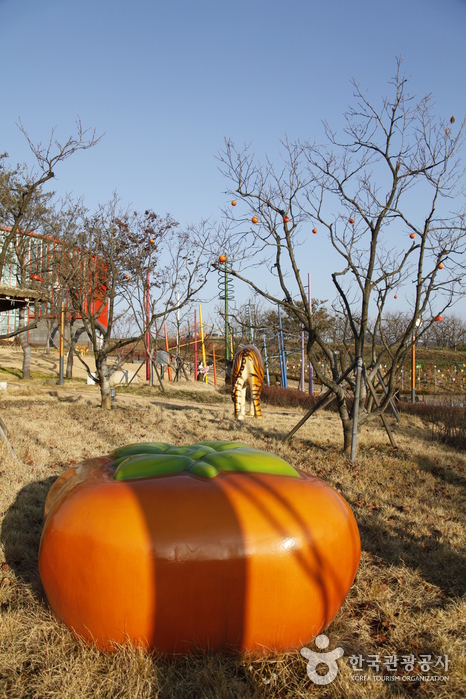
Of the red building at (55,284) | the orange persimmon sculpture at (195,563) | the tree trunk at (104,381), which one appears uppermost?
the red building at (55,284)

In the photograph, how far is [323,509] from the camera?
314cm

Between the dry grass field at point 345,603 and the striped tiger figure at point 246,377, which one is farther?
the striped tiger figure at point 246,377

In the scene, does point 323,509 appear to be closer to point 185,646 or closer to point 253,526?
point 253,526

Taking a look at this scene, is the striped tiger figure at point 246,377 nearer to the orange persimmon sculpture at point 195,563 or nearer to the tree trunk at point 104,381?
the tree trunk at point 104,381

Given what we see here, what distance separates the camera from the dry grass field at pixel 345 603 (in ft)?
8.73

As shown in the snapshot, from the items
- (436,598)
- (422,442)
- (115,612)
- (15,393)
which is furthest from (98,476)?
(15,393)

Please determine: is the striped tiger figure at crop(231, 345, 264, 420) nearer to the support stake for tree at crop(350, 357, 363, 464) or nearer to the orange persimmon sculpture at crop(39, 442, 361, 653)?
the support stake for tree at crop(350, 357, 363, 464)

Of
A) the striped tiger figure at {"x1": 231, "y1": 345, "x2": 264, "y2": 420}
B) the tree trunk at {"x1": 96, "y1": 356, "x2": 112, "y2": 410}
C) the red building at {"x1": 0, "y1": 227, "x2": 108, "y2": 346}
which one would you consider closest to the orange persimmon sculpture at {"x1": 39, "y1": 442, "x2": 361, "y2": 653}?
the red building at {"x1": 0, "y1": 227, "x2": 108, "y2": 346}

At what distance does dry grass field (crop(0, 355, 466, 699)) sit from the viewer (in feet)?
8.73

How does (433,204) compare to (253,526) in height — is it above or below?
above

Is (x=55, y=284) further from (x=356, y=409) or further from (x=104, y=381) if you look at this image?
(x=356, y=409)

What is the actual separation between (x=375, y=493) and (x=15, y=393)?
11.7 m

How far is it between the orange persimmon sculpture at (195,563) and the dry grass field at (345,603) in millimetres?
148

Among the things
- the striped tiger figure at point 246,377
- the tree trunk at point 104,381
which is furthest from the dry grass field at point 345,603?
the striped tiger figure at point 246,377
